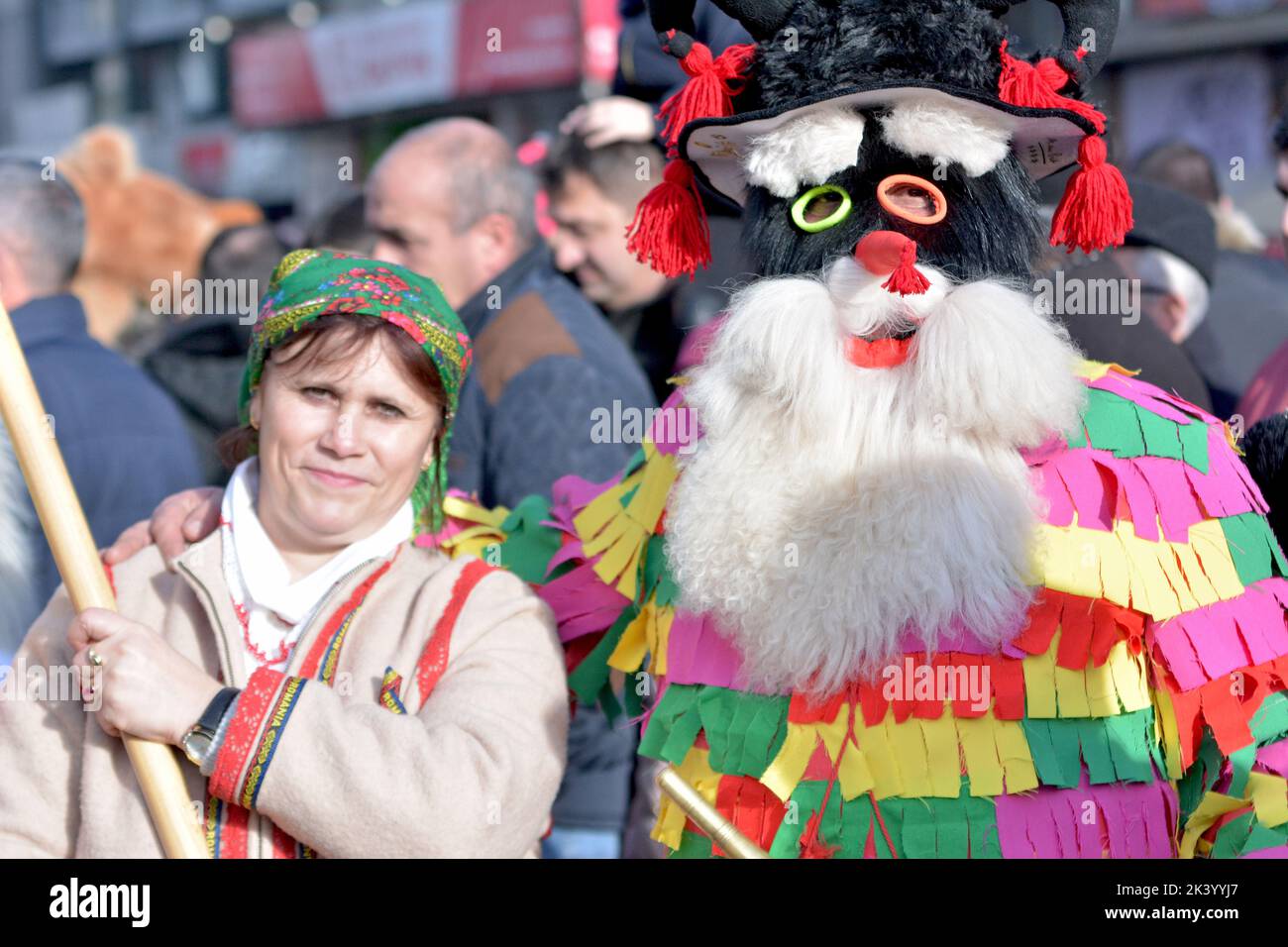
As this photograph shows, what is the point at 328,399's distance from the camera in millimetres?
2479

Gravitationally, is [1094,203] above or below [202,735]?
above

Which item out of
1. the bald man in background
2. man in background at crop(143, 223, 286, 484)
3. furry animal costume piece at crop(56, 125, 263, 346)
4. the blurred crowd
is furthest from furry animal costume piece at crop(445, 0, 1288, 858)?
furry animal costume piece at crop(56, 125, 263, 346)

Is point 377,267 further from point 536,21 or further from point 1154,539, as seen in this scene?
point 536,21

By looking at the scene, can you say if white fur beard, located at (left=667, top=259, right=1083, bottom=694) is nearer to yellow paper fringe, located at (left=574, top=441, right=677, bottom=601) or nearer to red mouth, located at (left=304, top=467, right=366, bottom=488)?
yellow paper fringe, located at (left=574, top=441, right=677, bottom=601)

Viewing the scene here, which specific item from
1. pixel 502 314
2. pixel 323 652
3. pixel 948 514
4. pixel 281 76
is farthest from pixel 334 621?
pixel 281 76

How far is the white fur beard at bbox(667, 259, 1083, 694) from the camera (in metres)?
2.21

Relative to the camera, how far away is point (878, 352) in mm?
2297

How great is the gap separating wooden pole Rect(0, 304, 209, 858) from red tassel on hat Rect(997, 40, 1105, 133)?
1466mm

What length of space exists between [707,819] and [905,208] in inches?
36.1

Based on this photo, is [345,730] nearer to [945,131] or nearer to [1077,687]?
[1077,687]

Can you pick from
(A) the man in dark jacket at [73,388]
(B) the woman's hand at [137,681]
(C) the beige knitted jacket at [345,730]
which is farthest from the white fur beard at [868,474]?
(A) the man in dark jacket at [73,388]

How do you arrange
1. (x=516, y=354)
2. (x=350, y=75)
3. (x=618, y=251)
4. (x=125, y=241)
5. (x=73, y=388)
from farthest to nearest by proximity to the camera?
(x=350, y=75), (x=125, y=241), (x=618, y=251), (x=516, y=354), (x=73, y=388)
